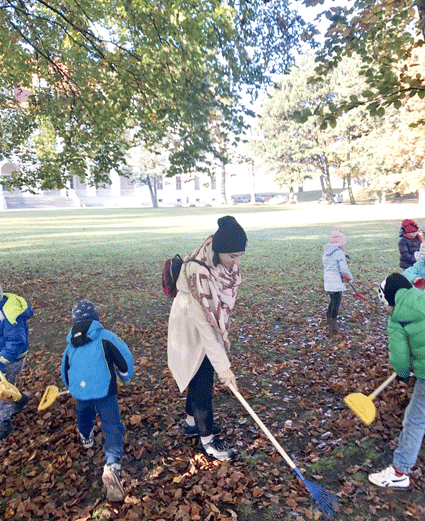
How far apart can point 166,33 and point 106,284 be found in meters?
6.35

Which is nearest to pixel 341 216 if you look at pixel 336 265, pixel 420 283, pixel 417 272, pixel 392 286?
pixel 336 265

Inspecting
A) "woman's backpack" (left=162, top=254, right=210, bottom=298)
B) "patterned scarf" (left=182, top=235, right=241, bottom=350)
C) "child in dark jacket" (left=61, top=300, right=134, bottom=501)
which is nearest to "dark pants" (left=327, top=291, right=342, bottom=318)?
"patterned scarf" (left=182, top=235, right=241, bottom=350)

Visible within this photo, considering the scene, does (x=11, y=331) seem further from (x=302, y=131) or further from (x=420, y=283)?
(x=302, y=131)

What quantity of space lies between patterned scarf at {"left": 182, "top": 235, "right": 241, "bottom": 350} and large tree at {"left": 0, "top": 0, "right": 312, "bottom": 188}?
15.6 feet

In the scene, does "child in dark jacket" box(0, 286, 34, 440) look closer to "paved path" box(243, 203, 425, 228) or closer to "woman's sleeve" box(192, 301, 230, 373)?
"woman's sleeve" box(192, 301, 230, 373)

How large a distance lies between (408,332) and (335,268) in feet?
12.6

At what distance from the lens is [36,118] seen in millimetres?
10609

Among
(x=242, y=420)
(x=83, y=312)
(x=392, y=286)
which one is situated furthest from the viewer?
(x=242, y=420)

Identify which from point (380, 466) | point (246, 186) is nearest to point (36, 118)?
point (380, 466)

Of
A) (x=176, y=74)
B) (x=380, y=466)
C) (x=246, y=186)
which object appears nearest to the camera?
(x=380, y=466)

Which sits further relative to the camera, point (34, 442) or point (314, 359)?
point (314, 359)

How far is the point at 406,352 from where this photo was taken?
3.04 m

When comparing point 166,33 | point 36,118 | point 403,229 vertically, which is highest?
point 166,33

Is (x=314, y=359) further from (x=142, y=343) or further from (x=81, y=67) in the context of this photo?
(x=81, y=67)
